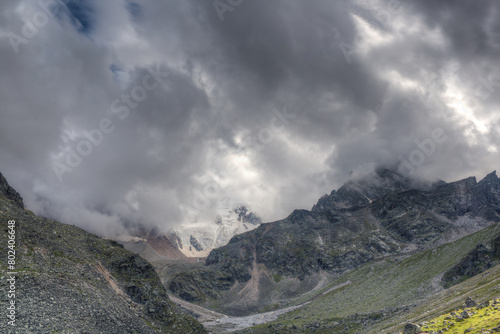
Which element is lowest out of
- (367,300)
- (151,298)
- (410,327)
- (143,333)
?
(367,300)

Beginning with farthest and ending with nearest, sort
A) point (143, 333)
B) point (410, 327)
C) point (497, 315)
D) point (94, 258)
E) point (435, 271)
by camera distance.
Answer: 1. point (435, 271)
2. point (94, 258)
3. point (143, 333)
4. point (410, 327)
5. point (497, 315)

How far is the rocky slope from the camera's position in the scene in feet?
169

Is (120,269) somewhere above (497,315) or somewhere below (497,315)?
above

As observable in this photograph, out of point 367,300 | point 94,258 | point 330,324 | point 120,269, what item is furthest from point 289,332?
point 94,258

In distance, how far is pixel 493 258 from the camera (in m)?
138

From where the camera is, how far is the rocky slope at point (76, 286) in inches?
2031

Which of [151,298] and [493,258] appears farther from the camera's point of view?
[493,258]

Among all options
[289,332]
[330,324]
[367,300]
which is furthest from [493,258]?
[289,332]

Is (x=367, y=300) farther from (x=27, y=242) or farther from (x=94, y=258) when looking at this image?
(x=27, y=242)

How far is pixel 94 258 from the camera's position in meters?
85.3

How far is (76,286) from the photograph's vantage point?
62.3m

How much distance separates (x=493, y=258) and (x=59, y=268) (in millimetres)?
182866

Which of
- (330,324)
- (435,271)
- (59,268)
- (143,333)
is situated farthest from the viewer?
(435,271)

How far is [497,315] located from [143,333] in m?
74.0
